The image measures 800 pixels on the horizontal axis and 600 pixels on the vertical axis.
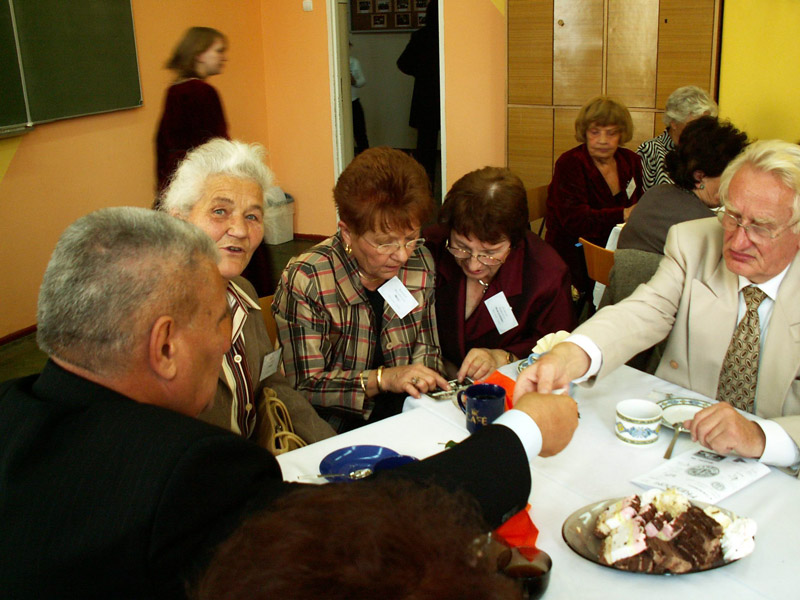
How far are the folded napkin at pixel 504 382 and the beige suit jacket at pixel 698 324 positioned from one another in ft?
0.81

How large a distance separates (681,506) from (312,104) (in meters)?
6.41

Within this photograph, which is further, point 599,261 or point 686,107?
point 686,107

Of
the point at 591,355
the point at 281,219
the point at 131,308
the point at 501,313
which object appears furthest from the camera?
the point at 281,219

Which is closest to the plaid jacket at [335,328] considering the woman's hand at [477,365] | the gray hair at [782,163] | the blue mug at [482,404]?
the woman's hand at [477,365]

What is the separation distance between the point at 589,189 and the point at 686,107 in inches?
35.8

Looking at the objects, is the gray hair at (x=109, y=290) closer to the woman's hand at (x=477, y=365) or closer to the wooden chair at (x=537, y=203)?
the woman's hand at (x=477, y=365)

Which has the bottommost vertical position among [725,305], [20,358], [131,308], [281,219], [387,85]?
[20,358]

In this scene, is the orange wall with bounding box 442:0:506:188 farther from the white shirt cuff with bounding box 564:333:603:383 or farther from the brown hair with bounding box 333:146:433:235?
the white shirt cuff with bounding box 564:333:603:383

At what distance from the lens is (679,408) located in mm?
1940

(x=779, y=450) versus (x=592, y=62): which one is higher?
(x=592, y=62)

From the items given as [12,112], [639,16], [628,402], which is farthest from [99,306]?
[639,16]

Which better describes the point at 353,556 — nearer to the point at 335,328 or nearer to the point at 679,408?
the point at 679,408

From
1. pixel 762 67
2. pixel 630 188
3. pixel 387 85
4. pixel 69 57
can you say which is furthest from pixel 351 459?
pixel 387 85

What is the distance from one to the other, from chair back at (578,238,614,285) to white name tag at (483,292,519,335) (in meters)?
0.91
